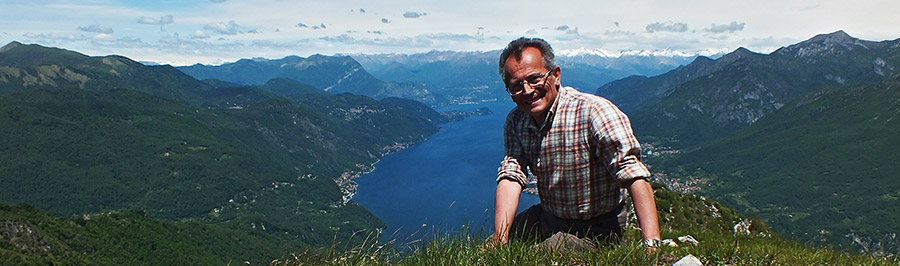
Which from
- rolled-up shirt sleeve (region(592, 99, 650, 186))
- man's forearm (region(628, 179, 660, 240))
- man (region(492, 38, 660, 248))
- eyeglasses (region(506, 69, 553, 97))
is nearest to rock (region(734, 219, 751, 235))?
man (region(492, 38, 660, 248))

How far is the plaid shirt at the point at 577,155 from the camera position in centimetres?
349

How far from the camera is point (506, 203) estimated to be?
432 centimetres

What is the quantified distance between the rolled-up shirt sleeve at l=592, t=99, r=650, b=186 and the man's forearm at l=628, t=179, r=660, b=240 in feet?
0.20

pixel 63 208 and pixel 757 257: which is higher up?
pixel 757 257

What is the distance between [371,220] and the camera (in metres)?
159

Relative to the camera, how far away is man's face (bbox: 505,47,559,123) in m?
3.85

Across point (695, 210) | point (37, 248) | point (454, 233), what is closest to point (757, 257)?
point (454, 233)

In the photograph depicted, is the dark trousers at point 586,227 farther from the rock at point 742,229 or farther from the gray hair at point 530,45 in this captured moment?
the rock at point 742,229

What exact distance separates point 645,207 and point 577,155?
0.68 m

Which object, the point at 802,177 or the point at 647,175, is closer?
the point at 647,175

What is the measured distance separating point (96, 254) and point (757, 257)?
100m

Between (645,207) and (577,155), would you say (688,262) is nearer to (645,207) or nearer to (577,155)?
(645,207)

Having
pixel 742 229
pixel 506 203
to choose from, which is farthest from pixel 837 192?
pixel 506 203

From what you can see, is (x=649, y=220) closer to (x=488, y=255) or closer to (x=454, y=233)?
(x=488, y=255)
